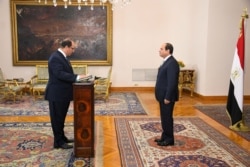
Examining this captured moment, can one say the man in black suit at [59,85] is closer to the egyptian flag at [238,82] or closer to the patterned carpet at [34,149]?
the patterned carpet at [34,149]

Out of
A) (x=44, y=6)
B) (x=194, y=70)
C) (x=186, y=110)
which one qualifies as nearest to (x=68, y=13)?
(x=44, y=6)

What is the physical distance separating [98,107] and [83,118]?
3481 millimetres

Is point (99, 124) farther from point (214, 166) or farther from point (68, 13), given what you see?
point (68, 13)

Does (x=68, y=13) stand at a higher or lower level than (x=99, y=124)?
higher

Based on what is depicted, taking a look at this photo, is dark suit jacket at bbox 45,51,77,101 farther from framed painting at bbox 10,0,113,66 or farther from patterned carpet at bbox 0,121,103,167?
framed painting at bbox 10,0,113,66

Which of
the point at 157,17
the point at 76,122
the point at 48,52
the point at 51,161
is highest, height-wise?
the point at 157,17

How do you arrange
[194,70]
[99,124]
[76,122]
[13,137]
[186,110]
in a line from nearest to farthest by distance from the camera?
[76,122], [13,137], [99,124], [186,110], [194,70]

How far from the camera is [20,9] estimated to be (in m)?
9.50

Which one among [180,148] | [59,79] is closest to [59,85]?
[59,79]

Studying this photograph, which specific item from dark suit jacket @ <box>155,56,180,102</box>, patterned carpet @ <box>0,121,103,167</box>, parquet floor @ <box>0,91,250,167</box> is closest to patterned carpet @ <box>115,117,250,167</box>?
parquet floor @ <box>0,91,250,167</box>

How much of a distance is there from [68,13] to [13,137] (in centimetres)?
565

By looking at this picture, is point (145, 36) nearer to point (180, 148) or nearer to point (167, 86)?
point (167, 86)

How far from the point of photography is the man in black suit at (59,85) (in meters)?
4.20

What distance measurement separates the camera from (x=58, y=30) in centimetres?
969
